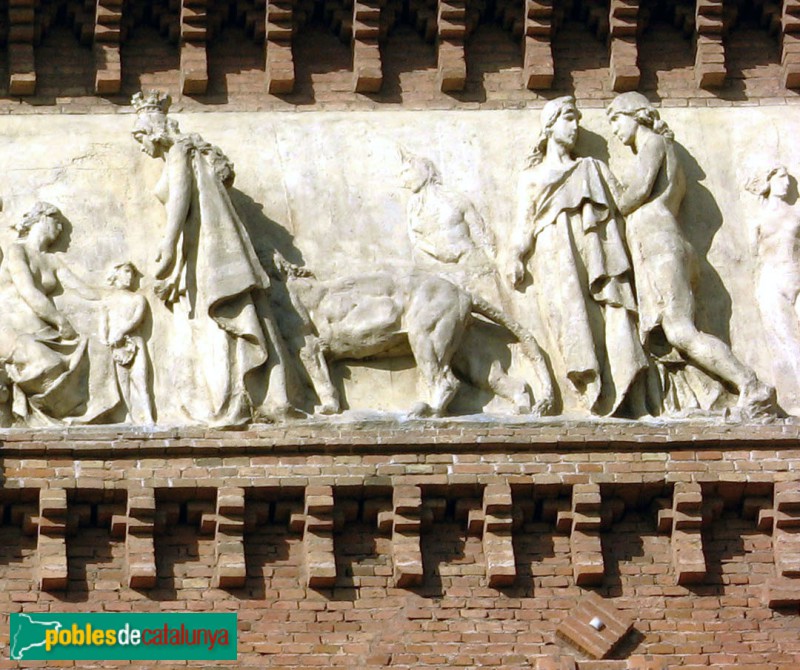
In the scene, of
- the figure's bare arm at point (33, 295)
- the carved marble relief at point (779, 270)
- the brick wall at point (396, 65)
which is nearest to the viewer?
the figure's bare arm at point (33, 295)

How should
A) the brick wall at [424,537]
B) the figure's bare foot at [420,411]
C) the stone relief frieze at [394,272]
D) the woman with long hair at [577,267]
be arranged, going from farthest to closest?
the woman with long hair at [577,267] < the stone relief frieze at [394,272] < the figure's bare foot at [420,411] < the brick wall at [424,537]

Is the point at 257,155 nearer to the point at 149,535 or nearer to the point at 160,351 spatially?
the point at 160,351

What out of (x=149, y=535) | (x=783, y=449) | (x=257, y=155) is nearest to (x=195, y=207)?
(x=257, y=155)

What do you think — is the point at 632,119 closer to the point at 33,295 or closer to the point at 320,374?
the point at 320,374

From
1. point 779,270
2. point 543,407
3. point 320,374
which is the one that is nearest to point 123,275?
point 320,374

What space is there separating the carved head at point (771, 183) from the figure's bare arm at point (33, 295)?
4.71 metres

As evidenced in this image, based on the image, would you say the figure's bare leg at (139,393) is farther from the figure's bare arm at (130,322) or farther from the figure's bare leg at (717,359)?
the figure's bare leg at (717,359)

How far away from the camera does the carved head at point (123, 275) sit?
66.7ft

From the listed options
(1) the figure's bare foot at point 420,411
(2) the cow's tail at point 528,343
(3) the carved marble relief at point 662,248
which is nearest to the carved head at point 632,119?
(3) the carved marble relief at point 662,248

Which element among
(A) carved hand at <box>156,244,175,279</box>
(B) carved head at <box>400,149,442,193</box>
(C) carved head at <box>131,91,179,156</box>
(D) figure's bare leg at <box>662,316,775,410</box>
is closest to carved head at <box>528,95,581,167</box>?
(B) carved head at <box>400,149,442,193</box>

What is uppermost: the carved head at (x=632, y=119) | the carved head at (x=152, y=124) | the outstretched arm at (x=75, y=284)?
the carved head at (x=632, y=119)

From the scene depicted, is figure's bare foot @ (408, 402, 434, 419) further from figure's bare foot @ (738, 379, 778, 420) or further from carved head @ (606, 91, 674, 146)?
carved head @ (606, 91, 674, 146)

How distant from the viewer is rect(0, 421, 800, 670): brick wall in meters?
19.0

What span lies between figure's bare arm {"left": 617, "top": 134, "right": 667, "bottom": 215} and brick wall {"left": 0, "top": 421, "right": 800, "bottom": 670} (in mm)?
1842
